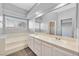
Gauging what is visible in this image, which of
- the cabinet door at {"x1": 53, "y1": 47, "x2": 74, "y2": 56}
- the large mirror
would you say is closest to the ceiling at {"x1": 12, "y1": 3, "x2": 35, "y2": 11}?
the large mirror

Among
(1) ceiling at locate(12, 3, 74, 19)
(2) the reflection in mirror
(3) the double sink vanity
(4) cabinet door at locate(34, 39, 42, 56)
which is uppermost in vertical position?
(1) ceiling at locate(12, 3, 74, 19)

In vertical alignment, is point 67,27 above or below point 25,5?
below

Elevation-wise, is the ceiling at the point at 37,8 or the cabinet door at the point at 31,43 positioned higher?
the ceiling at the point at 37,8

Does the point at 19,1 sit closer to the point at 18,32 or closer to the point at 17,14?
the point at 17,14

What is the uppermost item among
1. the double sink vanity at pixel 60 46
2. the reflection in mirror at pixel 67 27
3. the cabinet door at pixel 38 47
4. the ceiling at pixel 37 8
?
the ceiling at pixel 37 8

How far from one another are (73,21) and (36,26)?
68cm

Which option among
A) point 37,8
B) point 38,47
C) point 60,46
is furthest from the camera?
point 38,47

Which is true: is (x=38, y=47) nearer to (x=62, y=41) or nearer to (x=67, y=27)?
(x=62, y=41)

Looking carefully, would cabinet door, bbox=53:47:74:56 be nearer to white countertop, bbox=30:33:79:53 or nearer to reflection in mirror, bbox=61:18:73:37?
white countertop, bbox=30:33:79:53

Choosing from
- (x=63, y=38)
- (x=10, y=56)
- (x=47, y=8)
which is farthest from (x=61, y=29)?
(x=10, y=56)

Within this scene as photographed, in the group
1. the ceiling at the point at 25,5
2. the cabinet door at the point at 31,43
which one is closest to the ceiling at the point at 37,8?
the ceiling at the point at 25,5

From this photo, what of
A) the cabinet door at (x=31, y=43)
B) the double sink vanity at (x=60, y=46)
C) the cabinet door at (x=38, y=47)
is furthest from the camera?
the cabinet door at (x=31, y=43)

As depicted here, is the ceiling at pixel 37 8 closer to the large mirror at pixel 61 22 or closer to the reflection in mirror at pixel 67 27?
the large mirror at pixel 61 22

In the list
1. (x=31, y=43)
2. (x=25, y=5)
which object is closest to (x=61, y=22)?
(x=25, y=5)
